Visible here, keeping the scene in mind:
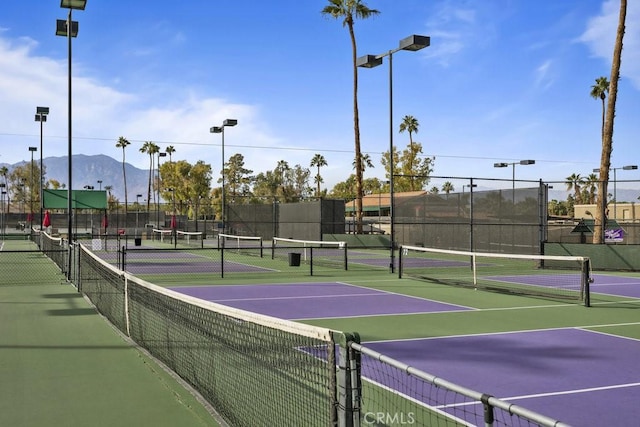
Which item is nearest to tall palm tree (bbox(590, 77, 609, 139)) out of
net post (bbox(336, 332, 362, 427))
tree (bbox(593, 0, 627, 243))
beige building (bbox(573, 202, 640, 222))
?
beige building (bbox(573, 202, 640, 222))

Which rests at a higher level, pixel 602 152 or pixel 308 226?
pixel 602 152

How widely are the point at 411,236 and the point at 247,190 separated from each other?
93114 millimetres

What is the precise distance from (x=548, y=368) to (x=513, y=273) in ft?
52.9

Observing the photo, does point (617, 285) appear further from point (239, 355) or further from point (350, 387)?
point (350, 387)

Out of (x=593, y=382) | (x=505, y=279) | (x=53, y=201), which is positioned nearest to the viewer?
(x=593, y=382)

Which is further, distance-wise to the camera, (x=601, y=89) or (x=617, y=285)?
(x=601, y=89)

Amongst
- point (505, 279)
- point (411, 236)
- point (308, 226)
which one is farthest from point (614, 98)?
point (308, 226)

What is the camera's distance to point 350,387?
13.0 ft

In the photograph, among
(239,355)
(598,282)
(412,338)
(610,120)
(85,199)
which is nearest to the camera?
(239,355)

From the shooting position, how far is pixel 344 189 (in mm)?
115438

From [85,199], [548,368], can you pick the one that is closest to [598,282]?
[548,368]

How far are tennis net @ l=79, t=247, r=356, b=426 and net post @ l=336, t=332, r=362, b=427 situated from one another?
0.10 metres

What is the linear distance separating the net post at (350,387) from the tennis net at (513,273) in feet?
37.8

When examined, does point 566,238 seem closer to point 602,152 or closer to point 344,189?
point 602,152
